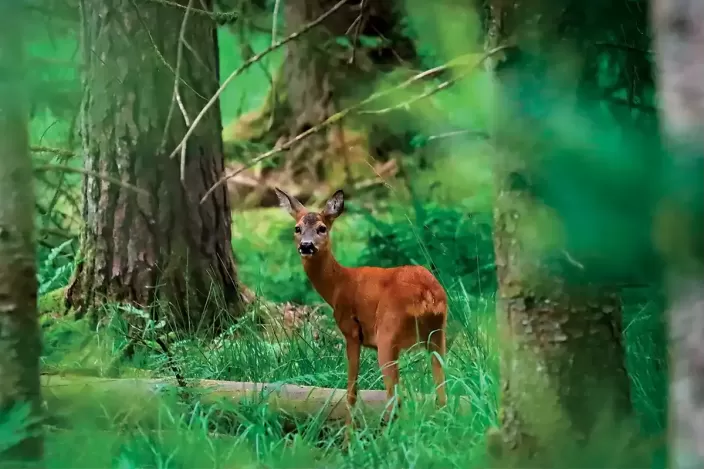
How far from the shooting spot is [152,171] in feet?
7.91

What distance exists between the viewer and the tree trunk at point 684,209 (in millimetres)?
1162

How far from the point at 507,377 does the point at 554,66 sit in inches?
23.3

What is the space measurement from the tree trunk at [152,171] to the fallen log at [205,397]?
45 cm

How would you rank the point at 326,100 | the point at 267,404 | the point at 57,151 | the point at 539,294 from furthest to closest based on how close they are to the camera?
the point at 326,100 < the point at 57,151 < the point at 267,404 < the point at 539,294

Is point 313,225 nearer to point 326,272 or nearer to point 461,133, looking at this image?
point 326,272

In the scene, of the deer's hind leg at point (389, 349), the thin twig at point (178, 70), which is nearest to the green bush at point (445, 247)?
the deer's hind leg at point (389, 349)

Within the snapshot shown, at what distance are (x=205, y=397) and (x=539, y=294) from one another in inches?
33.9

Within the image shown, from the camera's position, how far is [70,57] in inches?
80.7

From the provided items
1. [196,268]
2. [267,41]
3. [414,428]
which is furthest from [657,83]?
[196,268]

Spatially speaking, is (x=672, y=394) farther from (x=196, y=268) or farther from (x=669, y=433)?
(x=196, y=268)

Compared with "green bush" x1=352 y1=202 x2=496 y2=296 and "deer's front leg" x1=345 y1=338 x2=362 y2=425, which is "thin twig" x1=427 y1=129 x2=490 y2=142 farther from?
"deer's front leg" x1=345 y1=338 x2=362 y2=425

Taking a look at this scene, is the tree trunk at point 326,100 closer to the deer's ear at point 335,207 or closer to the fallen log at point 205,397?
the deer's ear at point 335,207

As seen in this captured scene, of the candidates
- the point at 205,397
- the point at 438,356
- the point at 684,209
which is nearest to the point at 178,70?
the point at 205,397

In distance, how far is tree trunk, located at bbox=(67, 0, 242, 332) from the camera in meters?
2.18
